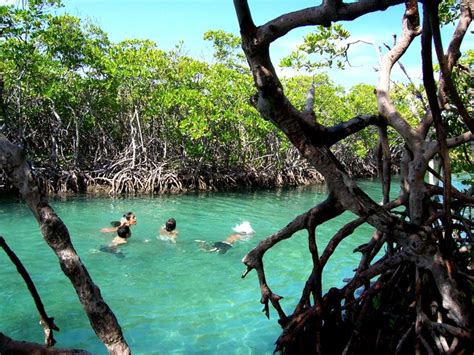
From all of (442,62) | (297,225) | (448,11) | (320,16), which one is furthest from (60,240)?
(448,11)

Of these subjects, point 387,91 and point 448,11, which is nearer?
point 387,91

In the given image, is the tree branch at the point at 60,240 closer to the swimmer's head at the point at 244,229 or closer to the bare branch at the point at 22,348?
the bare branch at the point at 22,348

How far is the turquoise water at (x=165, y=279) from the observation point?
4965 millimetres

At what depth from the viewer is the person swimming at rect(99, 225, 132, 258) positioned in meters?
7.95

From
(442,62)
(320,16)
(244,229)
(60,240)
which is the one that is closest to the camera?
(60,240)

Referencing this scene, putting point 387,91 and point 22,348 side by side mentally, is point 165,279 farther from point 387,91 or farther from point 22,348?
point 22,348

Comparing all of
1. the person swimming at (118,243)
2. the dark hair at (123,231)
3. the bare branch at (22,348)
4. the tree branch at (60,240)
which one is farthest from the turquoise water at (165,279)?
the bare branch at (22,348)

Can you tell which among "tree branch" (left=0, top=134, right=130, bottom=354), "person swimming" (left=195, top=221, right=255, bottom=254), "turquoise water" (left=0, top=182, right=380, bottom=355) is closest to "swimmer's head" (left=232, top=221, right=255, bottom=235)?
"person swimming" (left=195, top=221, right=255, bottom=254)

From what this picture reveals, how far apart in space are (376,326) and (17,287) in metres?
4.85

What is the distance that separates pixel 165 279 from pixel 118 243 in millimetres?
1783

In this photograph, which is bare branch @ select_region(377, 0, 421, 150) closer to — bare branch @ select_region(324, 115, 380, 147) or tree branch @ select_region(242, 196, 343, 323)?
bare branch @ select_region(324, 115, 380, 147)

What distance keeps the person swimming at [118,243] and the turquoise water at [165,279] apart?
0.45 feet

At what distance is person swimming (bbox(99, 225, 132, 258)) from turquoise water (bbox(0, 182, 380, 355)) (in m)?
0.14

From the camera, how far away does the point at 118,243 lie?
27.5 feet
